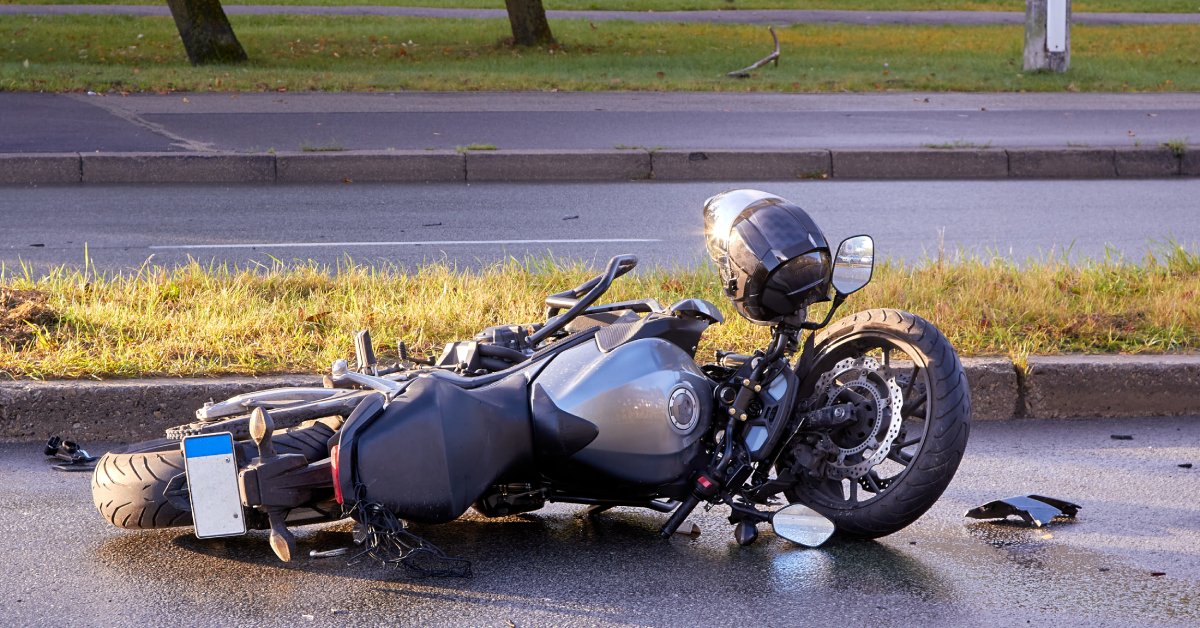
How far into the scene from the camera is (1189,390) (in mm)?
5066

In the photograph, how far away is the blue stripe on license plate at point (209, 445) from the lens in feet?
11.0

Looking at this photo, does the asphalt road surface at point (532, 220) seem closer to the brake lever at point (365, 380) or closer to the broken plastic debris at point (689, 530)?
the broken plastic debris at point (689, 530)

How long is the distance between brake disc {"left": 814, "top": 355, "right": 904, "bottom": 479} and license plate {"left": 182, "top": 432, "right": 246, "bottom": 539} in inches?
62.1

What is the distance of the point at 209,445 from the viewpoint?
3.37 metres

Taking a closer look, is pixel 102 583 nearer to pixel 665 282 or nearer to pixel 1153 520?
pixel 1153 520

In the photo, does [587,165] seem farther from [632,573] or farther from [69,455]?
[632,573]

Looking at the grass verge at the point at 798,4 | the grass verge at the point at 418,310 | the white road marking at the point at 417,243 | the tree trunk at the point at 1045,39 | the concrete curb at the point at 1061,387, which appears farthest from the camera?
the grass verge at the point at 798,4

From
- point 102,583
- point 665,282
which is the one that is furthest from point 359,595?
point 665,282

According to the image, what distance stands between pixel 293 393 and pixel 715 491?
47.7 inches

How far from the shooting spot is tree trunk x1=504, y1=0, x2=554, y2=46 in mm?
20281

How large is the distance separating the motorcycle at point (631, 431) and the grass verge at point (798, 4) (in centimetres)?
2675

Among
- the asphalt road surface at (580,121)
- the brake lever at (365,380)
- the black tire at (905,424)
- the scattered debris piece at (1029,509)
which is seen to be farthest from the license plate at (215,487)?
the asphalt road surface at (580,121)

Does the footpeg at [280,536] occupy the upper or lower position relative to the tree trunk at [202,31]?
lower

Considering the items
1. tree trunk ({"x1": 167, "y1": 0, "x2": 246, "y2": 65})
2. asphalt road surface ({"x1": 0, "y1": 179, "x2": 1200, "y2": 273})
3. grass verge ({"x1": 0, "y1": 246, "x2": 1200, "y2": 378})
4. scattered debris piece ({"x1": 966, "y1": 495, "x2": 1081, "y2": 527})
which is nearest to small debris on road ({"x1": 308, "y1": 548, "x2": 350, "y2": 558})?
grass verge ({"x1": 0, "y1": 246, "x2": 1200, "y2": 378})
